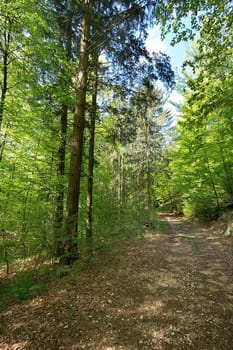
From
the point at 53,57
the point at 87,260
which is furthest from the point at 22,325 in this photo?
the point at 53,57

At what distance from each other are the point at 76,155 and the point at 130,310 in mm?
3361

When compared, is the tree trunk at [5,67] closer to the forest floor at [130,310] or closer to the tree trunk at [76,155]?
the tree trunk at [76,155]

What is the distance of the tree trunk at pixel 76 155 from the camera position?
4254mm

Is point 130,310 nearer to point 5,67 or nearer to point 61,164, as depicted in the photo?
point 61,164

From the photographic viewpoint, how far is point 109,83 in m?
5.47

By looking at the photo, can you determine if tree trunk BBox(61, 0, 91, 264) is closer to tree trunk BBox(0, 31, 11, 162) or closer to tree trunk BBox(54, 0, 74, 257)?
tree trunk BBox(54, 0, 74, 257)

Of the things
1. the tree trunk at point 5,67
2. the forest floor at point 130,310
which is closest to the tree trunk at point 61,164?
the forest floor at point 130,310

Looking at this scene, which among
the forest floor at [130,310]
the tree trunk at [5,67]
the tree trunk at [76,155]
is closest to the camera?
the forest floor at [130,310]

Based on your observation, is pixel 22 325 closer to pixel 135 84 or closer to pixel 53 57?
pixel 53 57

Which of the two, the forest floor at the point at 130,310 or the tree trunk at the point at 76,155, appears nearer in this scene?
the forest floor at the point at 130,310

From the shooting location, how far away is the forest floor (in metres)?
2.34

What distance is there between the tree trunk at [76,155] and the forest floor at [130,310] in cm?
69

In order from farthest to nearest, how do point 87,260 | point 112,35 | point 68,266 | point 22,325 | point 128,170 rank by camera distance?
point 128,170 → point 87,260 → point 112,35 → point 68,266 → point 22,325

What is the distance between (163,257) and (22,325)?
4223 mm
